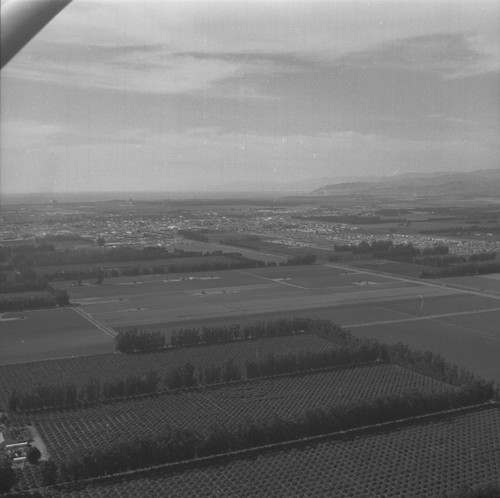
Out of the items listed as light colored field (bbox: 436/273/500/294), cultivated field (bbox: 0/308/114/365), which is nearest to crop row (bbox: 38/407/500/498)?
cultivated field (bbox: 0/308/114/365)

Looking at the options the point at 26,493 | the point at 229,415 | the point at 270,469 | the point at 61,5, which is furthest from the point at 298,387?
the point at 61,5

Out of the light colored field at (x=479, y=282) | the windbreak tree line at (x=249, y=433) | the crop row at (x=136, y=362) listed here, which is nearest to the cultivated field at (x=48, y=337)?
the crop row at (x=136, y=362)

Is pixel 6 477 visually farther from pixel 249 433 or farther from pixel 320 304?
pixel 320 304

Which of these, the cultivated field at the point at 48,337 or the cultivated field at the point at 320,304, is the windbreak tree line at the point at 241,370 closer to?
the cultivated field at the point at 320,304

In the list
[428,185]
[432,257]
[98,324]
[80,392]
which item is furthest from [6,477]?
[428,185]

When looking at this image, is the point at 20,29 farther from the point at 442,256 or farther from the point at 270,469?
the point at 442,256

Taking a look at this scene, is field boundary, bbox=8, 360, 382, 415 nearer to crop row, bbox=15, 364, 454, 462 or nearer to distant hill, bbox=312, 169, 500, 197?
crop row, bbox=15, 364, 454, 462

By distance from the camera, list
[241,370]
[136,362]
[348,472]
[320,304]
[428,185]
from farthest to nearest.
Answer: [428,185], [320,304], [136,362], [241,370], [348,472]
